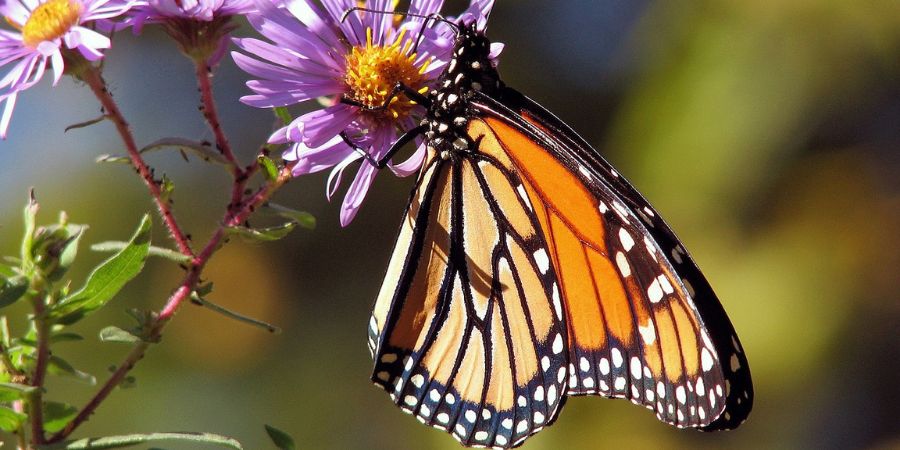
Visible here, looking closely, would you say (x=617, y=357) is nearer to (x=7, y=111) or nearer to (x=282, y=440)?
(x=282, y=440)

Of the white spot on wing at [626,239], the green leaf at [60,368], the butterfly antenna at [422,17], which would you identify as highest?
the butterfly antenna at [422,17]

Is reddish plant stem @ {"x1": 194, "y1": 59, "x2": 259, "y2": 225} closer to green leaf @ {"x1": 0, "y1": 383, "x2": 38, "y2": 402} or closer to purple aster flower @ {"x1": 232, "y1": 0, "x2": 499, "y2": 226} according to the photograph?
purple aster flower @ {"x1": 232, "y1": 0, "x2": 499, "y2": 226}

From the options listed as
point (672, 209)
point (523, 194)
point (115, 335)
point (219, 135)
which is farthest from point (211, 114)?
point (672, 209)

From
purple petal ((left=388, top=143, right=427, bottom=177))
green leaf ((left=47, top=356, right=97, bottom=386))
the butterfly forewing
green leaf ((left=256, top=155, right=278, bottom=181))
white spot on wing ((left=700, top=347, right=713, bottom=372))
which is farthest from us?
the butterfly forewing

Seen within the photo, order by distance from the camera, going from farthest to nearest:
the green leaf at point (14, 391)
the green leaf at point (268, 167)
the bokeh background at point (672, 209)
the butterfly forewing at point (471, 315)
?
the bokeh background at point (672, 209) < the butterfly forewing at point (471, 315) < the green leaf at point (268, 167) < the green leaf at point (14, 391)

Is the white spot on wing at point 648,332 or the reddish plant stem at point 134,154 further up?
the reddish plant stem at point 134,154

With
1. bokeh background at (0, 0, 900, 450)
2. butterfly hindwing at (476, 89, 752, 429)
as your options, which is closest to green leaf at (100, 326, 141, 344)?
butterfly hindwing at (476, 89, 752, 429)

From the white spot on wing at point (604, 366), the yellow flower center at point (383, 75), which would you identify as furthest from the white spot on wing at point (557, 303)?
the yellow flower center at point (383, 75)

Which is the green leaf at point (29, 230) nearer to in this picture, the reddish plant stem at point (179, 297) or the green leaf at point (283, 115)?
the reddish plant stem at point (179, 297)
